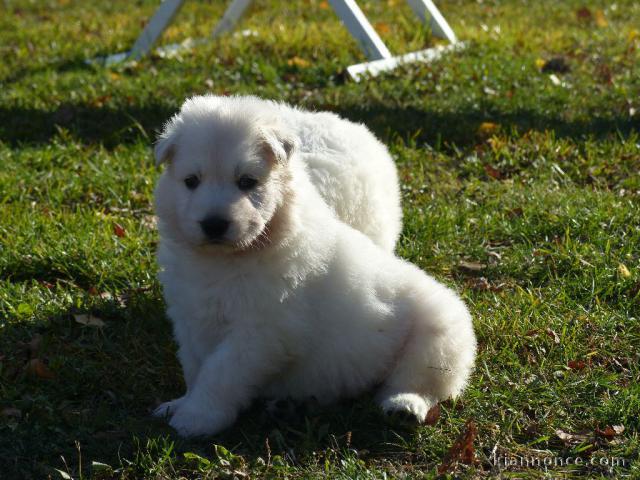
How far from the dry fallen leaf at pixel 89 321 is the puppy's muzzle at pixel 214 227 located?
4.37 feet

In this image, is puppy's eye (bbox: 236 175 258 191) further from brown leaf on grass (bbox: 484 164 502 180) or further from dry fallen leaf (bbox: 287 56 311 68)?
dry fallen leaf (bbox: 287 56 311 68)

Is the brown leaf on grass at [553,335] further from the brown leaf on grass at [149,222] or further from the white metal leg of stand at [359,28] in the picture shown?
the white metal leg of stand at [359,28]

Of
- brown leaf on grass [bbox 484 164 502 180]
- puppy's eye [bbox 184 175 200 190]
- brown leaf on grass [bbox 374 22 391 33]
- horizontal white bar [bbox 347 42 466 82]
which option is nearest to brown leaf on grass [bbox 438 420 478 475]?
puppy's eye [bbox 184 175 200 190]

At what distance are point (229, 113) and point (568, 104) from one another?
4.76 metres

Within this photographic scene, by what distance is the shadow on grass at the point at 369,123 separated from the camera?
7.14 metres

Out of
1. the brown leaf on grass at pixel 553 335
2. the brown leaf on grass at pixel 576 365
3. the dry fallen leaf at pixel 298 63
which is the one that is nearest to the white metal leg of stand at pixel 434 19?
the dry fallen leaf at pixel 298 63

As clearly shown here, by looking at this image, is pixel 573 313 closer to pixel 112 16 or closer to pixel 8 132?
pixel 8 132

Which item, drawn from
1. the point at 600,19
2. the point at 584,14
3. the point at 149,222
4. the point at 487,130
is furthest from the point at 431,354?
the point at 584,14

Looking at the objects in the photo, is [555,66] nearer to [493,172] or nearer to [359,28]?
[359,28]

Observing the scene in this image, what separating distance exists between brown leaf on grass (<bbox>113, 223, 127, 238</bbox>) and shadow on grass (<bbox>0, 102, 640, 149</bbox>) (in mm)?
1495

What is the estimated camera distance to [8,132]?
7254 millimetres

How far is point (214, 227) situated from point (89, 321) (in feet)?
4.65

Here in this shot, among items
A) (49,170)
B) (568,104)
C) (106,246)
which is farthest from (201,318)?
(568,104)

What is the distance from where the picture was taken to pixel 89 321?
461 centimetres
